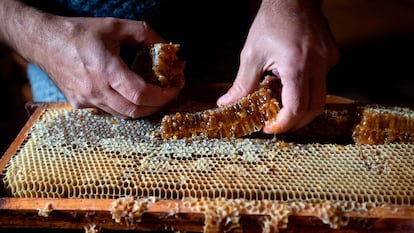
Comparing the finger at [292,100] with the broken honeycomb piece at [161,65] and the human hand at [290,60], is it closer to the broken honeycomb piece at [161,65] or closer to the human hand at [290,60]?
the human hand at [290,60]

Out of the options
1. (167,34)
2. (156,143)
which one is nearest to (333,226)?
(156,143)

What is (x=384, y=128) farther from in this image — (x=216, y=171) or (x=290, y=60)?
(x=216, y=171)

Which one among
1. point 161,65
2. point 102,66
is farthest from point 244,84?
point 102,66

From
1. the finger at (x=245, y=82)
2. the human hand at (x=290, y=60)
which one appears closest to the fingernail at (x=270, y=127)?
the human hand at (x=290, y=60)

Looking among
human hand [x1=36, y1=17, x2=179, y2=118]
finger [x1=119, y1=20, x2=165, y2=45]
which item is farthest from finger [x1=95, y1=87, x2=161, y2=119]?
finger [x1=119, y1=20, x2=165, y2=45]

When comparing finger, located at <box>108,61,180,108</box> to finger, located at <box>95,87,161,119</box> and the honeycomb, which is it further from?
the honeycomb

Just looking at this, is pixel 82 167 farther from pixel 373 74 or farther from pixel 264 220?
pixel 373 74
